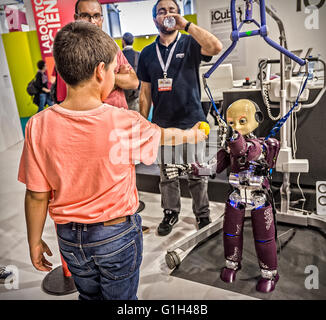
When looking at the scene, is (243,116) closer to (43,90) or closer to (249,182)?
(249,182)

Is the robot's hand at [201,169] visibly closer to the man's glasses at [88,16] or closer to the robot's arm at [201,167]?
the robot's arm at [201,167]

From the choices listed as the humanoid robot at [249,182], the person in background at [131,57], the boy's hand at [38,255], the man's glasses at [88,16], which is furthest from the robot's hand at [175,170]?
the person in background at [131,57]

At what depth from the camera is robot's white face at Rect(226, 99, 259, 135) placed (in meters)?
1.69

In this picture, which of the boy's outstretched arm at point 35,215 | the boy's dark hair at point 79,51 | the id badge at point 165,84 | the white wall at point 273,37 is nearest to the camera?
the boy's dark hair at point 79,51

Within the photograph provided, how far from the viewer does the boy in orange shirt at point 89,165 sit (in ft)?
3.26

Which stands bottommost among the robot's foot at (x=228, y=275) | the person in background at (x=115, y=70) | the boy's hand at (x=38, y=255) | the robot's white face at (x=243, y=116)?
the robot's foot at (x=228, y=275)

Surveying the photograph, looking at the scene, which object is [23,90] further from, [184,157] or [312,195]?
[312,195]

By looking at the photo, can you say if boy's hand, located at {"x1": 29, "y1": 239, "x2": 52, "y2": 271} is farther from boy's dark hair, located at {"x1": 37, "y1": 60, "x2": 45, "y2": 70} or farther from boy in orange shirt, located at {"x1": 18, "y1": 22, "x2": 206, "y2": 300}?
boy's dark hair, located at {"x1": 37, "y1": 60, "x2": 45, "y2": 70}

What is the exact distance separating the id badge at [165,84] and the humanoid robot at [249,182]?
465 millimetres

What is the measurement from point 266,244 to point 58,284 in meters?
1.27

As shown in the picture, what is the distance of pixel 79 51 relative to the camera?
37.6 inches

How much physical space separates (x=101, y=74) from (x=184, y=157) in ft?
4.17

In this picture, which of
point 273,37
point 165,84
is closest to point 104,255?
point 165,84

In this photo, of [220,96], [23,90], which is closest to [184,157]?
[220,96]
